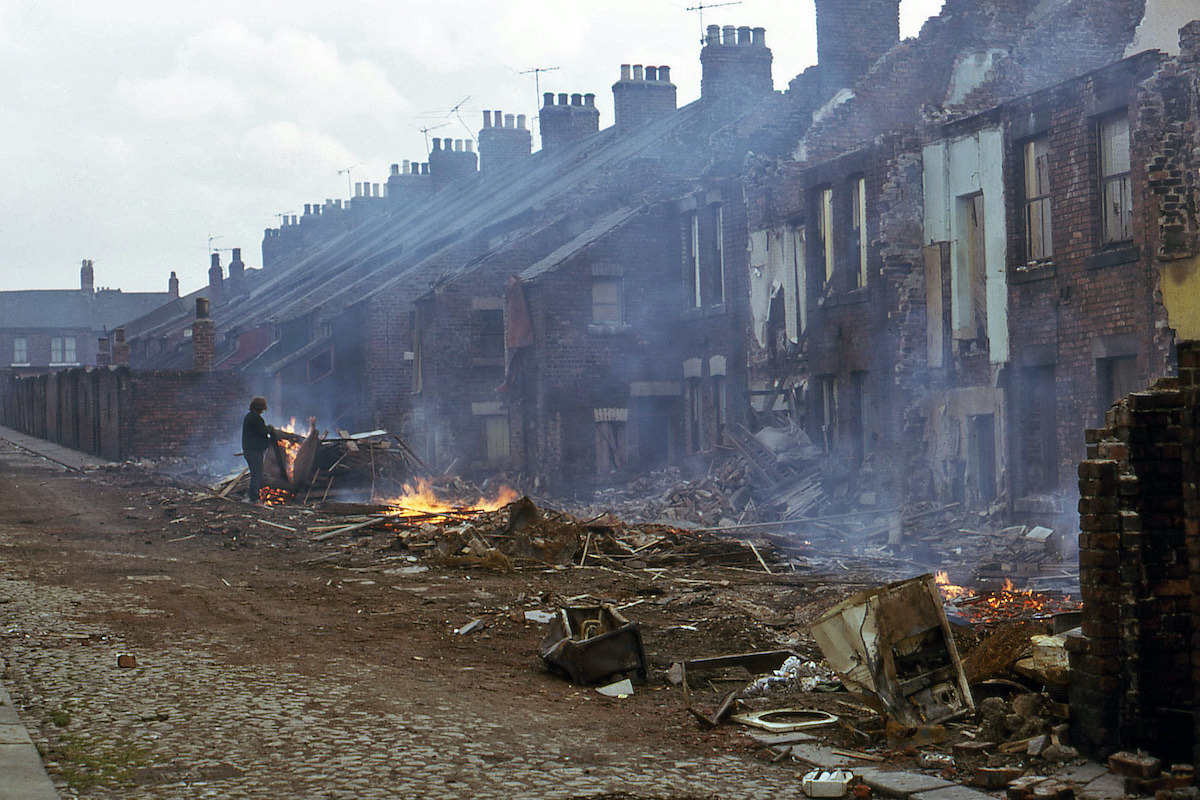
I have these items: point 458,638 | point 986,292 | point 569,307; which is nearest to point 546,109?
point 569,307

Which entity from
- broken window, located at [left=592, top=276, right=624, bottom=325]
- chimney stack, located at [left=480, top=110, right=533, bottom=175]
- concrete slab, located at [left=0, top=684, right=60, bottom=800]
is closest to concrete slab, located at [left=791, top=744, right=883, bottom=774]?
concrete slab, located at [left=0, top=684, right=60, bottom=800]

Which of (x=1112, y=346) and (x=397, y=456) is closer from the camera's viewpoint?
(x=1112, y=346)

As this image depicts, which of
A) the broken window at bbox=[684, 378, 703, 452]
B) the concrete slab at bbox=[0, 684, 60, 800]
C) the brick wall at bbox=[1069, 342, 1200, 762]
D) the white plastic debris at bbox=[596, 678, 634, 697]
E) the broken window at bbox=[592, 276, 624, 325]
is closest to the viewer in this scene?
the concrete slab at bbox=[0, 684, 60, 800]

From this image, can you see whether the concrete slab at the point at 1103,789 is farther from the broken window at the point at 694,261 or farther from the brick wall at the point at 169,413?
the brick wall at the point at 169,413

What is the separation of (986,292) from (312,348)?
25049 mm

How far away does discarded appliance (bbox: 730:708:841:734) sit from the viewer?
722cm

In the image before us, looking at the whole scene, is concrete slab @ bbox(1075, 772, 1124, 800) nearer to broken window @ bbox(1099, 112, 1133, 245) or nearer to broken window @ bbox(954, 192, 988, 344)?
broken window @ bbox(1099, 112, 1133, 245)

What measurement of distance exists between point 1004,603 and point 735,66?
914 inches

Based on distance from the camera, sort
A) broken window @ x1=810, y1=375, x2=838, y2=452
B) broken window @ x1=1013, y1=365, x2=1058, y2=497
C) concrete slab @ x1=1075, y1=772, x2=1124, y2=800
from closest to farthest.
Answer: concrete slab @ x1=1075, y1=772, x2=1124, y2=800 → broken window @ x1=1013, y1=365, x2=1058, y2=497 → broken window @ x1=810, y1=375, x2=838, y2=452

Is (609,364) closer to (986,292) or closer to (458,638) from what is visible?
(986,292)

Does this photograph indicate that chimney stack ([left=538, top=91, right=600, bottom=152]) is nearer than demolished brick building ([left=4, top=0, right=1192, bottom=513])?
No

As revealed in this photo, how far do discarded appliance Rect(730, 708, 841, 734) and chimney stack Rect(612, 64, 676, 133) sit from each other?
1243 inches

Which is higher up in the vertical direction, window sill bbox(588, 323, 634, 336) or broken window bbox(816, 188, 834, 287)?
broken window bbox(816, 188, 834, 287)

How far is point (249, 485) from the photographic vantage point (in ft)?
79.9
